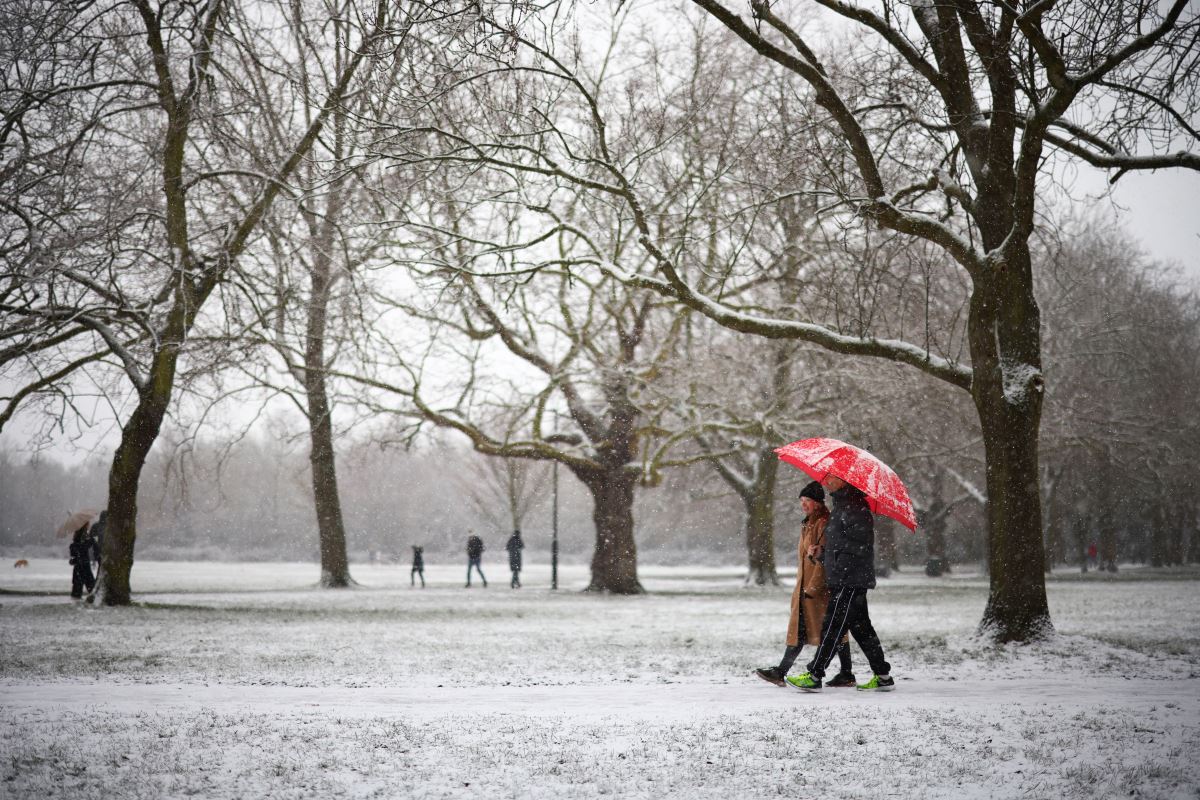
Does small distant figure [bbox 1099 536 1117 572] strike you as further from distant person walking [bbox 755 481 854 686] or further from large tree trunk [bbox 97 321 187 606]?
distant person walking [bbox 755 481 854 686]

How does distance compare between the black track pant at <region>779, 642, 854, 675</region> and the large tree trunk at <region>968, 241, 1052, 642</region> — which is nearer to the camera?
the black track pant at <region>779, 642, 854, 675</region>

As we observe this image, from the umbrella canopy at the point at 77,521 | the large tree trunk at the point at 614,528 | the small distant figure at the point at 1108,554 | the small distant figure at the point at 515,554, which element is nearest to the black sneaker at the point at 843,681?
the large tree trunk at the point at 614,528

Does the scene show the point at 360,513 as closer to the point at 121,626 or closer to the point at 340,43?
the point at 121,626

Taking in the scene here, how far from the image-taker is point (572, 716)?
6.71 m

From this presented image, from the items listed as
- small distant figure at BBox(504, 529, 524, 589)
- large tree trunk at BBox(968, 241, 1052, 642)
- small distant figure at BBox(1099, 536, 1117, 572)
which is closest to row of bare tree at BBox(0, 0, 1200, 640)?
large tree trunk at BBox(968, 241, 1052, 642)

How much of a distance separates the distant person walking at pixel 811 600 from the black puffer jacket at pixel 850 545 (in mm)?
247

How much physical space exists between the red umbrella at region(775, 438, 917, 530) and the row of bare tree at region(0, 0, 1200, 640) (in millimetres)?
2191

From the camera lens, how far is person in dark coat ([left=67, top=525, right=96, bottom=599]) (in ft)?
65.0

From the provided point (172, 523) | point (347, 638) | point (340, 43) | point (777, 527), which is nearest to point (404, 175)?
point (340, 43)

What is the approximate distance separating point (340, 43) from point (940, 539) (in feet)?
125

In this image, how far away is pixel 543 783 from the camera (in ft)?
15.9

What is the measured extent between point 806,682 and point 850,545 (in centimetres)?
118

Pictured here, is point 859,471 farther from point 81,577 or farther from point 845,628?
point 81,577

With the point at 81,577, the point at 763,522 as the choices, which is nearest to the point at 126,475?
the point at 81,577
